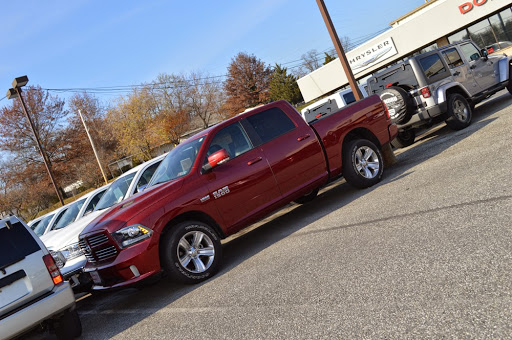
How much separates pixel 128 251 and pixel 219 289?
128 cm

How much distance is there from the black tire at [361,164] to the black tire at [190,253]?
2903 mm

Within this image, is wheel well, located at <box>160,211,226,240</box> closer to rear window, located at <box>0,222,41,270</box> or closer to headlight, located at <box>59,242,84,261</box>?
rear window, located at <box>0,222,41,270</box>

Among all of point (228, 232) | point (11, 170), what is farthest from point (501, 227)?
point (11, 170)

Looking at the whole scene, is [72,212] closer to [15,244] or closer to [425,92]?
[15,244]

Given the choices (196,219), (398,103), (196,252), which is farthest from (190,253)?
(398,103)

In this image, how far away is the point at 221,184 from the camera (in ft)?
22.0

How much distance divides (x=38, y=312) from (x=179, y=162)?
116 inches

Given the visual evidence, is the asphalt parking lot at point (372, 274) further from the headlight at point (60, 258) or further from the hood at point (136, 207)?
the hood at point (136, 207)

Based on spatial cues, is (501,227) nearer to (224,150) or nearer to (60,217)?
(224,150)

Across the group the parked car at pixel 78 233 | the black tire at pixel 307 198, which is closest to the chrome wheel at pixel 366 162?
the black tire at pixel 307 198

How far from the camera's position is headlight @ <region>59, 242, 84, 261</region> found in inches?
338

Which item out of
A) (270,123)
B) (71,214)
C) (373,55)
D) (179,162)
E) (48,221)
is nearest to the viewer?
(179,162)

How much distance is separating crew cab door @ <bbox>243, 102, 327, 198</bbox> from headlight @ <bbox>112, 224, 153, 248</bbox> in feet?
7.34

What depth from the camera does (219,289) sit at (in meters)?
5.64
